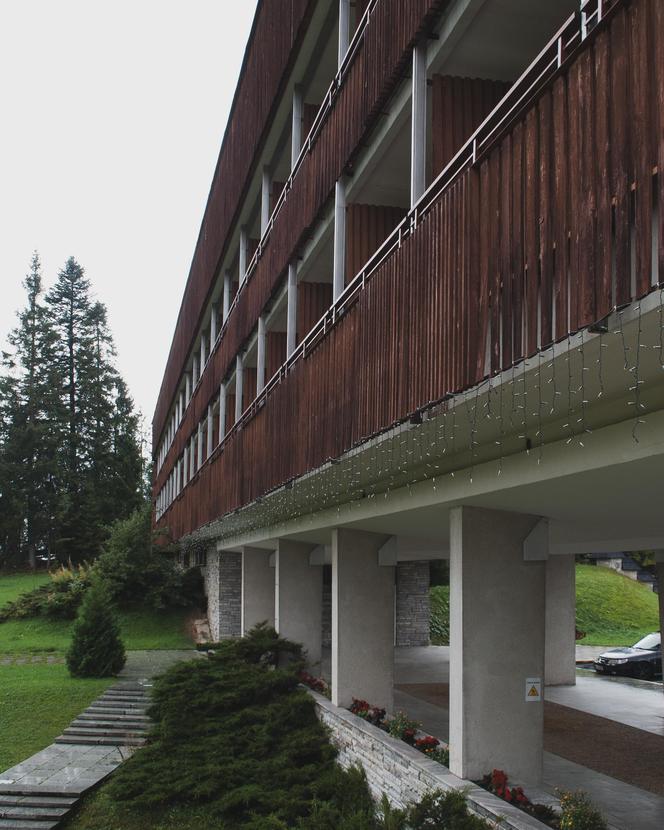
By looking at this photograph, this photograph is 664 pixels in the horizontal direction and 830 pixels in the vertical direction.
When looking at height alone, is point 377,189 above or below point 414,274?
above

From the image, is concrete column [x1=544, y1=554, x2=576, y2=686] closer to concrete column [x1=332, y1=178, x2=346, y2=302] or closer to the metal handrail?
concrete column [x1=332, y1=178, x2=346, y2=302]

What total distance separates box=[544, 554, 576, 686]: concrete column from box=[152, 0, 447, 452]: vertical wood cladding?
26.2 feet

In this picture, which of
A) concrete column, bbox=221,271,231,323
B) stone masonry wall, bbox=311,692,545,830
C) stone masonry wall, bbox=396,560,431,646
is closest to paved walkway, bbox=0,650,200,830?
stone masonry wall, bbox=311,692,545,830

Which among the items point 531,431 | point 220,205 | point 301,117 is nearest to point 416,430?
point 531,431

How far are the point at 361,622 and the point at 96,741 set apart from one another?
640cm

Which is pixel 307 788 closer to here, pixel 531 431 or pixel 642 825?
pixel 642 825

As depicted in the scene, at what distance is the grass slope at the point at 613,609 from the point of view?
32.2 metres

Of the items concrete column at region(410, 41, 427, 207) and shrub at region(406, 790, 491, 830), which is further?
concrete column at region(410, 41, 427, 207)

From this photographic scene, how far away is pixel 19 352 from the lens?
65.3 m

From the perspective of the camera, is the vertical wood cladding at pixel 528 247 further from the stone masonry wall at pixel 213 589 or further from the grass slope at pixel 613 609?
the grass slope at pixel 613 609

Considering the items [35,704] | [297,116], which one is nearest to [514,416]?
[297,116]

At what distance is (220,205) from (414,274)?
17121 mm

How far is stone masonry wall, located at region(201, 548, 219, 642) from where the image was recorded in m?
28.5

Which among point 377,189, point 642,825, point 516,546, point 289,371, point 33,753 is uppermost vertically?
point 377,189
